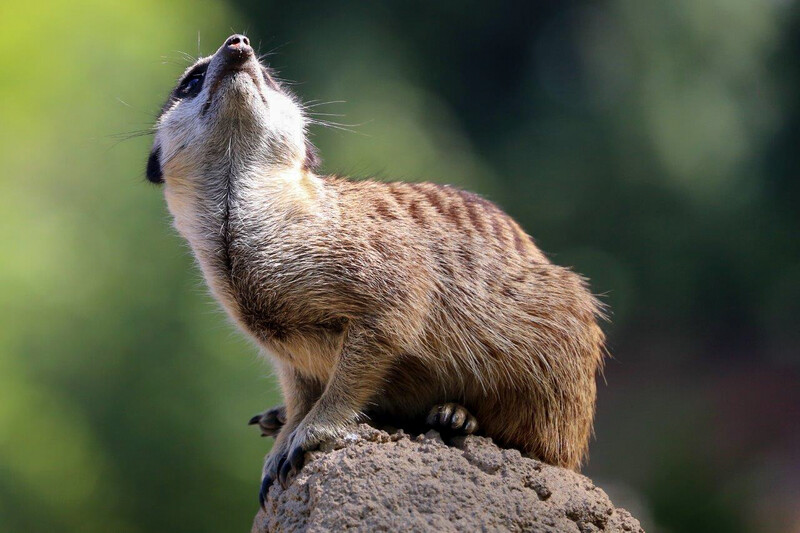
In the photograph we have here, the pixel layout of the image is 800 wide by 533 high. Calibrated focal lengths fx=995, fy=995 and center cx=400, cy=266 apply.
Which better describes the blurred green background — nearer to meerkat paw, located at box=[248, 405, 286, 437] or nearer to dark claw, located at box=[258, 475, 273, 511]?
meerkat paw, located at box=[248, 405, 286, 437]

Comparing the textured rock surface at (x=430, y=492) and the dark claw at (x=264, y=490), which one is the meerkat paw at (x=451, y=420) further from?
the dark claw at (x=264, y=490)

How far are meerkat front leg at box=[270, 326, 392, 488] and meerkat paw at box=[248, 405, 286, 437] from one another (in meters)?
0.71

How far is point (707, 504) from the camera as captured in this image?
29.3 feet

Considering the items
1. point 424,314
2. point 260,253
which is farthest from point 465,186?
point 260,253

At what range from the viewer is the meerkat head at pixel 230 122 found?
3.27 meters

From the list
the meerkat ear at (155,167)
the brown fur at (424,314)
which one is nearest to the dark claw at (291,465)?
the brown fur at (424,314)

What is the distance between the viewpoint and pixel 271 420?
3.86 meters

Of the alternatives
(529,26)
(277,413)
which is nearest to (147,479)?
(277,413)

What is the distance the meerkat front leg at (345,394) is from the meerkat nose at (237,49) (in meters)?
0.96

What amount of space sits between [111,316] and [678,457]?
17.1ft

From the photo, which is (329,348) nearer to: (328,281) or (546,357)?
(328,281)

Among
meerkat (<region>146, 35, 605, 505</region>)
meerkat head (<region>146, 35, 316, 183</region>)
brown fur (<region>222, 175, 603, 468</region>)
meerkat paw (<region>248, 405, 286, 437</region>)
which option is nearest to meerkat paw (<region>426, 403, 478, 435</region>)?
meerkat (<region>146, 35, 605, 505</region>)

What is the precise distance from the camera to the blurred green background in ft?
22.9

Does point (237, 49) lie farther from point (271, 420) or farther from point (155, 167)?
point (271, 420)
